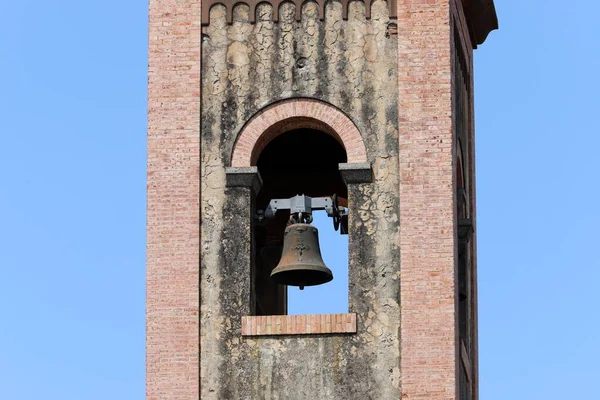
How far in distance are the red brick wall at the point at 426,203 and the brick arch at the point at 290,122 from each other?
69cm

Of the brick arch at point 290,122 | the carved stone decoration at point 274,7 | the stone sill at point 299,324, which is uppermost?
the carved stone decoration at point 274,7

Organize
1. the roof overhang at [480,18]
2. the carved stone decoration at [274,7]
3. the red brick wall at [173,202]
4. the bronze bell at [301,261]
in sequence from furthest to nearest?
the roof overhang at [480,18], the carved stone decoration at [274,7], the bronze bell at [301,261], the red brick wall at [173,202]

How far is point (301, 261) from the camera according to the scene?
98.1 ft

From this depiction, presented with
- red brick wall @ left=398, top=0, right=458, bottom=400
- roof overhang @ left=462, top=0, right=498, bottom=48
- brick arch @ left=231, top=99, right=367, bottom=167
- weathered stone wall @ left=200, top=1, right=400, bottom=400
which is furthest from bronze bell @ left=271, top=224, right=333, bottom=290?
roof overhang @ left=462, top=0, right=498, bottom=48

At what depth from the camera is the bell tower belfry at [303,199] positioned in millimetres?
29094

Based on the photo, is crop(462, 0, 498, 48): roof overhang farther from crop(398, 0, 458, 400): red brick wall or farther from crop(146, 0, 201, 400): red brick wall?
crop(146, 0, 201, 400): red brick wall

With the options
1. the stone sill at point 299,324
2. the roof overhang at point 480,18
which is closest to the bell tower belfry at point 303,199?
the stone sill at point 299,324

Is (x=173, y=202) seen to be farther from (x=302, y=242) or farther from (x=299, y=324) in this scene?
(x=299, y=324)

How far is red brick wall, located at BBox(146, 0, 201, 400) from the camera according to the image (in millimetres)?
29250

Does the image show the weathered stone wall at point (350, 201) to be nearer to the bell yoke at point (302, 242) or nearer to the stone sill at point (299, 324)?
the stone sill at point (299, 324)

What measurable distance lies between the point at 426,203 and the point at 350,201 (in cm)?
94

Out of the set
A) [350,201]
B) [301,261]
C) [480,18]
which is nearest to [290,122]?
[350,201]

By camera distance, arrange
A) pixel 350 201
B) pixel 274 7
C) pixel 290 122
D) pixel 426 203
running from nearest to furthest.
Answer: pixel 426 203 → pixel 350 201 → pixel 290 122 → pixel 274 7

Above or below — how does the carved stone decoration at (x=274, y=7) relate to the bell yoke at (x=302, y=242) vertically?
above
